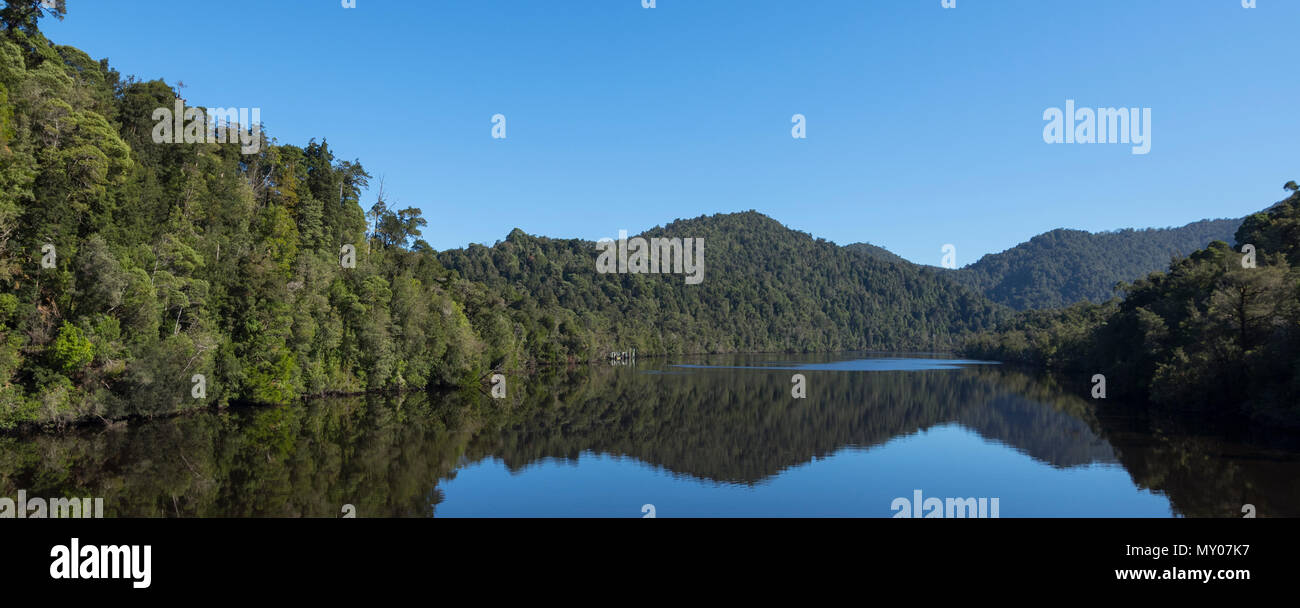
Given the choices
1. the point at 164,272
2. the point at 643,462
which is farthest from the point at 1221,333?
the point at 164,272

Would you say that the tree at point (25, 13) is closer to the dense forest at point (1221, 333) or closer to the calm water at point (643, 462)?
the calm water at point (643, 462)

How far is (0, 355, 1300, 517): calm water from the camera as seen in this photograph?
26750 millimetres

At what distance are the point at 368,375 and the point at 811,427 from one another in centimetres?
3963

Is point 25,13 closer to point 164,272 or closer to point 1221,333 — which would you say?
point 164,272

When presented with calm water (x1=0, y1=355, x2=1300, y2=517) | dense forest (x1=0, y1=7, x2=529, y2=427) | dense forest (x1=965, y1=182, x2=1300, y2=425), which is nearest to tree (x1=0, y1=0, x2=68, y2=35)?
dense forest (x1=0, y1=7, x2=529, y2=427)

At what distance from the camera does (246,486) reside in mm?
28016

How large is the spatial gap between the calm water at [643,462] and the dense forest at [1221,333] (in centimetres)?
379

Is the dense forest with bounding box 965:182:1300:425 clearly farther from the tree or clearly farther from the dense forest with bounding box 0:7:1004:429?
the tree
